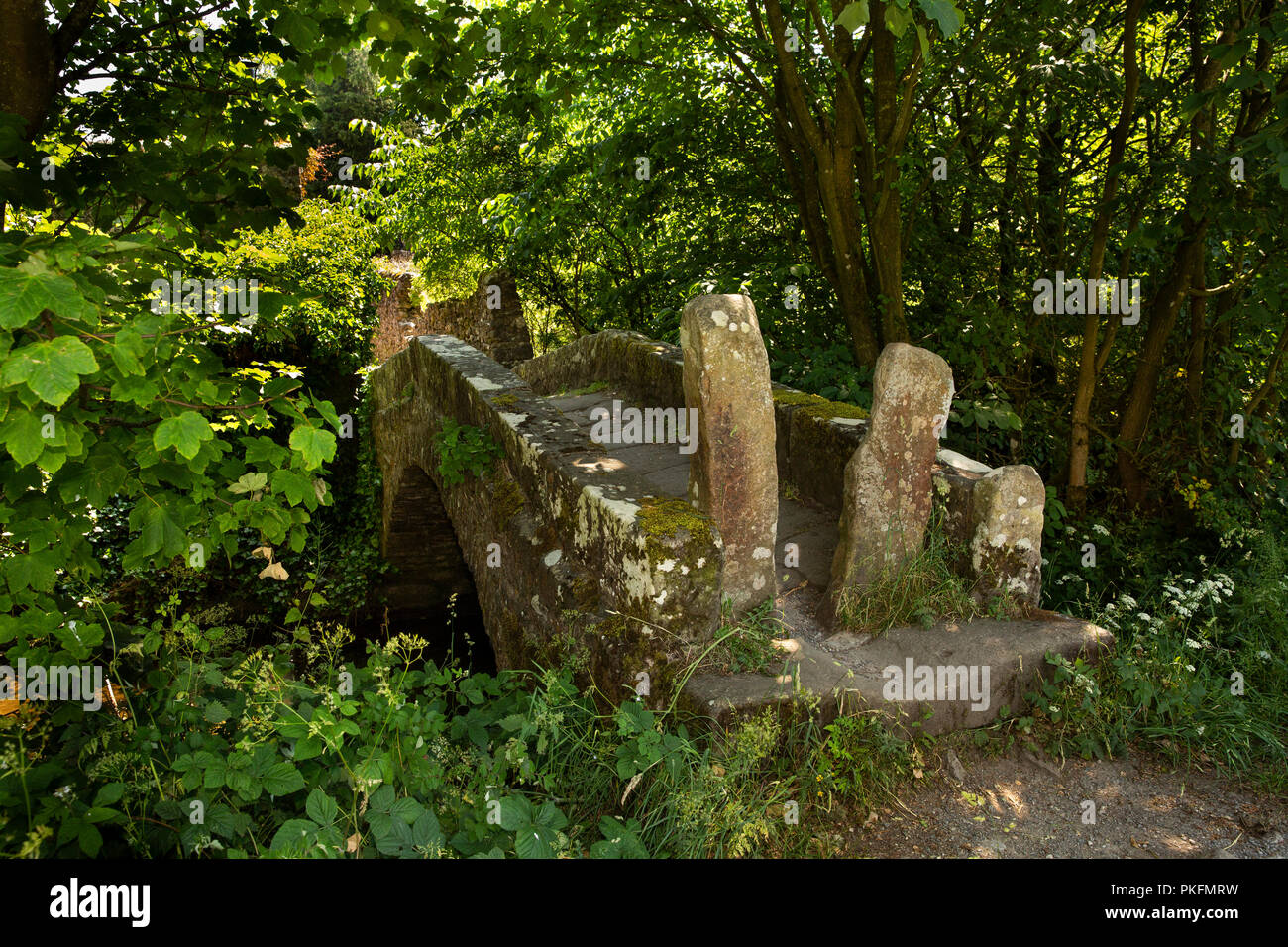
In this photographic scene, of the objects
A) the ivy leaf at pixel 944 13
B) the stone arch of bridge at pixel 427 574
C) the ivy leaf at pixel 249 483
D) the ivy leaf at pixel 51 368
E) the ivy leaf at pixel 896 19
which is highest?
the ivy leaf at pixel 896 19

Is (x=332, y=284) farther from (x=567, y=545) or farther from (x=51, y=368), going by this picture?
(x=51, y=368)

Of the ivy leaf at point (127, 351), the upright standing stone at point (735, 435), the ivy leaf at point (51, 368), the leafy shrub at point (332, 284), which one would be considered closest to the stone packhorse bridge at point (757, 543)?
the upright standing stone at point (735, 435)

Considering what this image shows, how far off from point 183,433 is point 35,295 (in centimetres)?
49

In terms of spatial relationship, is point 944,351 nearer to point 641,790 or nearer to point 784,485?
point 784,485

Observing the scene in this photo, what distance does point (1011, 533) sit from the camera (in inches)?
154

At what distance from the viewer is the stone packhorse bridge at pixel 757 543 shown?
11.2 feet

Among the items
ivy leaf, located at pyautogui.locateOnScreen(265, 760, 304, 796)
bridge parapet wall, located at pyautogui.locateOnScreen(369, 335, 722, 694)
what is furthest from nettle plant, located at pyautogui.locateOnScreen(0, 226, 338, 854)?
bridge parapet wall, located at pyautogui.locateOnScreen(369, 335, 722, 694)

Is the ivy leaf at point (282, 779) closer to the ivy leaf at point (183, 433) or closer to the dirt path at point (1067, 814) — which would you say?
the ivy leaf at point (183, 433)

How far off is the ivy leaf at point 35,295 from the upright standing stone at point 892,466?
123 inches

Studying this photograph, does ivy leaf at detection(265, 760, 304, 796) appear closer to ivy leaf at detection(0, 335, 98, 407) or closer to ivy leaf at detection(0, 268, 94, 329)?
ivy leaf at detection(0, 335, 98, 407)

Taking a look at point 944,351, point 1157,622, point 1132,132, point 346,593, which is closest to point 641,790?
point 1157,622

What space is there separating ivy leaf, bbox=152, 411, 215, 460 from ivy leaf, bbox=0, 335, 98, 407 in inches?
12.1

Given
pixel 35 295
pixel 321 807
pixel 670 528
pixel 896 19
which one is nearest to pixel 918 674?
pixel 670 528

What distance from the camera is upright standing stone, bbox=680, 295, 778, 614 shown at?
12.1ft
